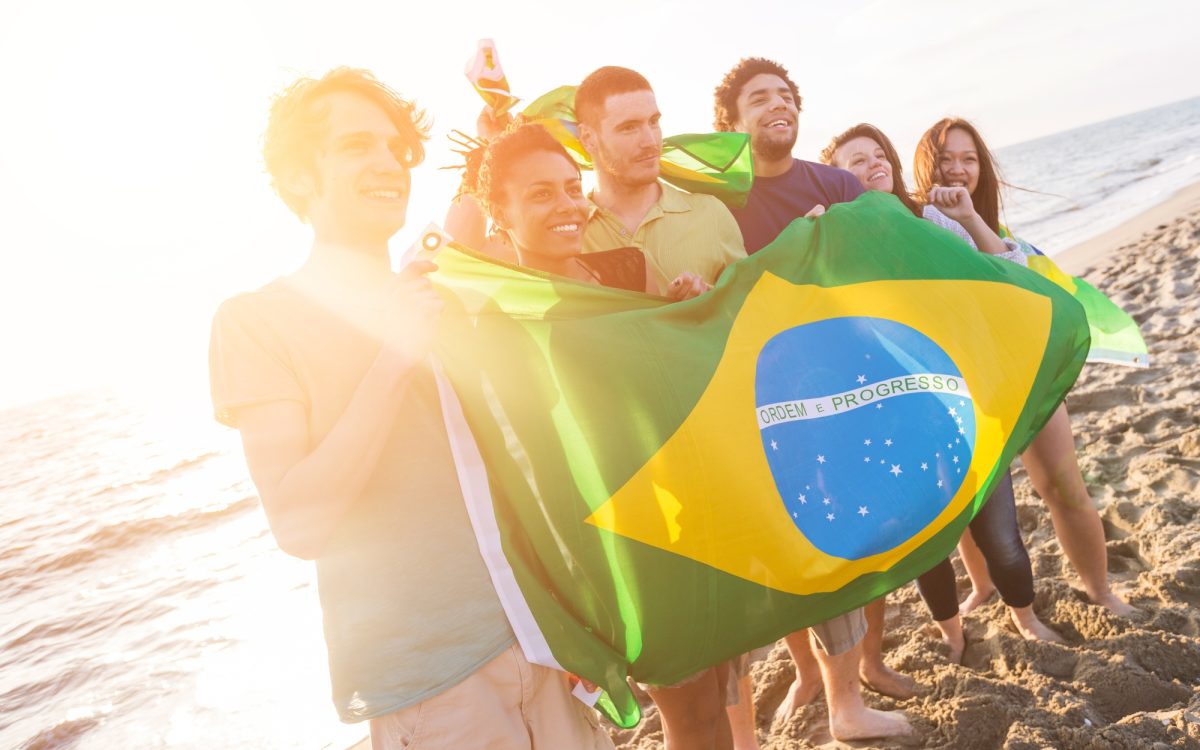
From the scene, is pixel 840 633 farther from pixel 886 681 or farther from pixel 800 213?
pixel 800 213

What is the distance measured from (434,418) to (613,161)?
1.45 m

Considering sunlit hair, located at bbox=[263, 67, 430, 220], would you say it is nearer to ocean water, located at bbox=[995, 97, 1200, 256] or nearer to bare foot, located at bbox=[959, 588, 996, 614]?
bare foot, located at bbox=[959, 588, 996, 614]

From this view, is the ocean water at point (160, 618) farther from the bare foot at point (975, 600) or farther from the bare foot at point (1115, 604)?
the bare foot at point (1115, 604)

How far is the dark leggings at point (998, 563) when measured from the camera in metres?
3.03

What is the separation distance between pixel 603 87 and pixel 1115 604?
10.6 feet

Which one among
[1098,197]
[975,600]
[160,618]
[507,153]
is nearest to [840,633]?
[975,600]

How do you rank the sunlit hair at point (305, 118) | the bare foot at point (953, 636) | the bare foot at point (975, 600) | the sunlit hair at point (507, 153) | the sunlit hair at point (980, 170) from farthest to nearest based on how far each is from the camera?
the bare foot at point (975, 600) → the sunlit hair at point (980, 170) → the bare foot at point (953, 636) → the sunlit hair at point (507, 153) → the sunlit hair at point (305, 118)

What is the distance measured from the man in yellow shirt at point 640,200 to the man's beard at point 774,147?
677mm

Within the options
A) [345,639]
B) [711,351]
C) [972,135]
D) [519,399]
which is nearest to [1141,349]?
[972,135]

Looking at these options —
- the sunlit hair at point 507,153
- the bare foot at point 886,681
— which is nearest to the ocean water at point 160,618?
the bare foot at point 886,681

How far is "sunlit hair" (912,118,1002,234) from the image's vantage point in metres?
3.43

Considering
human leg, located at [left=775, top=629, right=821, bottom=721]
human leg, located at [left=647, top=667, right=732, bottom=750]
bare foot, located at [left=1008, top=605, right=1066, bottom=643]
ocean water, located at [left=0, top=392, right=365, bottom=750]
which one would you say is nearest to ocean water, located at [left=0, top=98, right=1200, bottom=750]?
ocean water, located at [left=0, top=392, right=365, bottom=750]

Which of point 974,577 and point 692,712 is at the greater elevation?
point 692,712

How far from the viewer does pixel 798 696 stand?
3.17 metres
